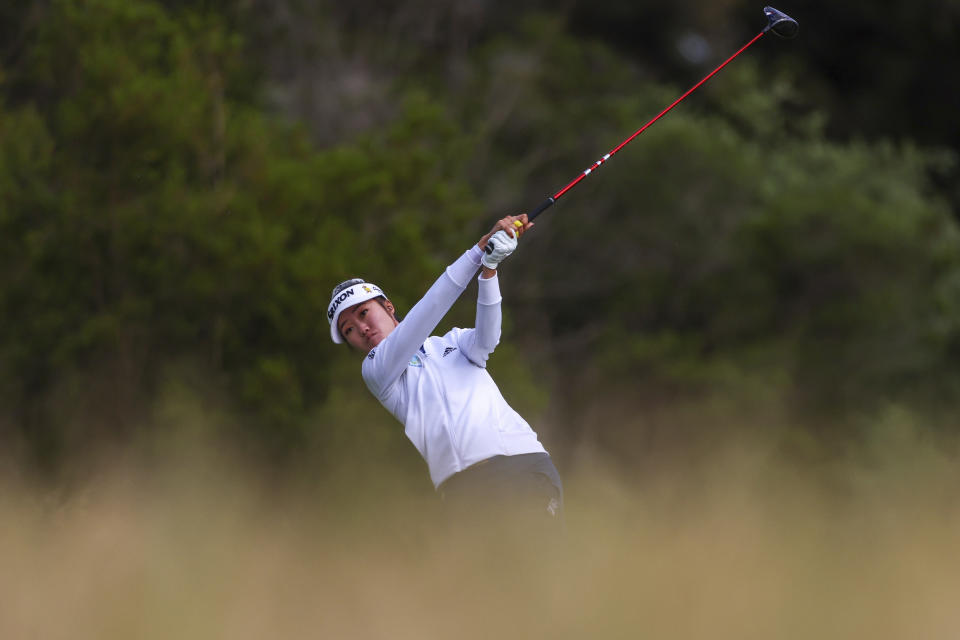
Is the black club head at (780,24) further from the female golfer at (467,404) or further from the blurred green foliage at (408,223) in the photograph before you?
the blurred green foliage at (408,223)

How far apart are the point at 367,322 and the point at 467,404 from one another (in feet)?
1.85

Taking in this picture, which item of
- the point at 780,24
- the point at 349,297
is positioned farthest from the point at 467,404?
the point at 780,24

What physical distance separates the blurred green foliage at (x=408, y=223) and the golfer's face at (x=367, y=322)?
4804 mm

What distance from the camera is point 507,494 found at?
4430 mm

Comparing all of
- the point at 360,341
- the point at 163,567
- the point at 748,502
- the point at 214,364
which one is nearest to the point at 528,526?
the point at 360,341

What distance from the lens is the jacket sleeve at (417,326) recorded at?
4.36 metres

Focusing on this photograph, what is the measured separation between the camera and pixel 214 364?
9.81 m

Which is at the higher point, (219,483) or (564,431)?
(564,431)

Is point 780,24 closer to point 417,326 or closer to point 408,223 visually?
point 417,326

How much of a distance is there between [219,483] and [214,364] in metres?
1.17

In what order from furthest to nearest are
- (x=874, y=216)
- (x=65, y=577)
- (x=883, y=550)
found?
1. (x=874, y=216)
2. (x=883, y=550)
3. (x=65, y=577)

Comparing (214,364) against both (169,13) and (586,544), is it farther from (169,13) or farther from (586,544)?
(586,544)

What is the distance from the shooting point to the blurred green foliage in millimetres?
9578

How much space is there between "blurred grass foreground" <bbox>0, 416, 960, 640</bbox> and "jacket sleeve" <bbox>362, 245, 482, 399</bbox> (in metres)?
0.66
